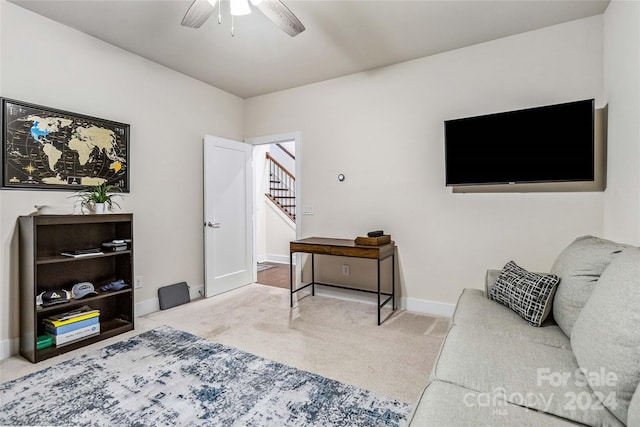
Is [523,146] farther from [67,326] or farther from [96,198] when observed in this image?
[67,326]

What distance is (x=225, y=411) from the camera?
5.90 feet

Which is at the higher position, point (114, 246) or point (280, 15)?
point (280, 15)

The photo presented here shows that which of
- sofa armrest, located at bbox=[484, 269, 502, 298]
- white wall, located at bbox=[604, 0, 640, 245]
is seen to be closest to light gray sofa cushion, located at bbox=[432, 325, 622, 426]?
sofa armrest, located at bbox=[484, 269, 502, 298]

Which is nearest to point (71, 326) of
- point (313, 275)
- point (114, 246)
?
point (114, 246)

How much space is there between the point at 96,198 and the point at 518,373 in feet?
10.7

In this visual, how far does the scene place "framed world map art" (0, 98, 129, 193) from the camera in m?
2.48

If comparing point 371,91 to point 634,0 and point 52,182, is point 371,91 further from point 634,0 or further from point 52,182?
point 52,182

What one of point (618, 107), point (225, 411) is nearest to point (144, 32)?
point (225, 411)

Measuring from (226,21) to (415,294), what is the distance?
10.5 feet

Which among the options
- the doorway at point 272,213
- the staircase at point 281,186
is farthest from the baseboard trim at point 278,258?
the staircase at point 281,186

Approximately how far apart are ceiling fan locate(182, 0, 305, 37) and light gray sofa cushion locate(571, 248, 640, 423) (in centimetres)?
225

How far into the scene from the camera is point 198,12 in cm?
214

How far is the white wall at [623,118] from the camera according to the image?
2025mm

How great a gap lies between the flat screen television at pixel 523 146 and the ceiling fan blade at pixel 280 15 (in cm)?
170
